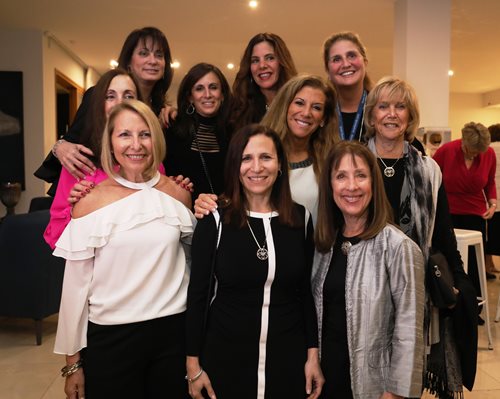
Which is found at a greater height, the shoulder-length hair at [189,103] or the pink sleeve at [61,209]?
the shoulder-length hair at [189,103]

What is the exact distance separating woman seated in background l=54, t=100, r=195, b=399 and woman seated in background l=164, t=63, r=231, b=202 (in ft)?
2.15

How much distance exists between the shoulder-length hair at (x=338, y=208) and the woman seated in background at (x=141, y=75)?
0.95 meters

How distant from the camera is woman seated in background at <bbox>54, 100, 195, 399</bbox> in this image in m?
1.62

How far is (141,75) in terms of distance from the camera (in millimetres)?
2488

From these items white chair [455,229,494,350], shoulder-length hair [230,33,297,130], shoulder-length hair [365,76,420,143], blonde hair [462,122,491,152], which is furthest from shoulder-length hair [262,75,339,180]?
blonde hair [462,122,491,152]

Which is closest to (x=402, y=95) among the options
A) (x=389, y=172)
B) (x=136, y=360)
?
(x=389, y=172)

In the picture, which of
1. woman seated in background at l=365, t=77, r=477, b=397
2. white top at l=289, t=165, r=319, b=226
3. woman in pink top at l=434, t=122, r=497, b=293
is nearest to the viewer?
woman seated in background at l=365, t=77, r=477, b=397

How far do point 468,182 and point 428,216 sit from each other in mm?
3313

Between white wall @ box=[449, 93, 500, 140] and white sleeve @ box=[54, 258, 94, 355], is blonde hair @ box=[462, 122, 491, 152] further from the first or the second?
white wall @ box=[449, 93, 500, 140]

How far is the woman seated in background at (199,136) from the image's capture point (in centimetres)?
238

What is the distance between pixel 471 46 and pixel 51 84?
6711mm

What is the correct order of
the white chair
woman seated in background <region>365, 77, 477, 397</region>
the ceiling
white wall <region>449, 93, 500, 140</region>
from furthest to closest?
1. white wall <region>449, 93, 500, 140</region>
2. the ceiling
3. the white chair
4. woman seated in background <region>365, 77, 477, 397</region>

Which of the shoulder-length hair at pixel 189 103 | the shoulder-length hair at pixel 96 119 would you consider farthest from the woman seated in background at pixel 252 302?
the shoulder-length hair at pixel 189 103

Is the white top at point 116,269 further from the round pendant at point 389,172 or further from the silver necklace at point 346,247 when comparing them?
the round pendant at point 389,172
